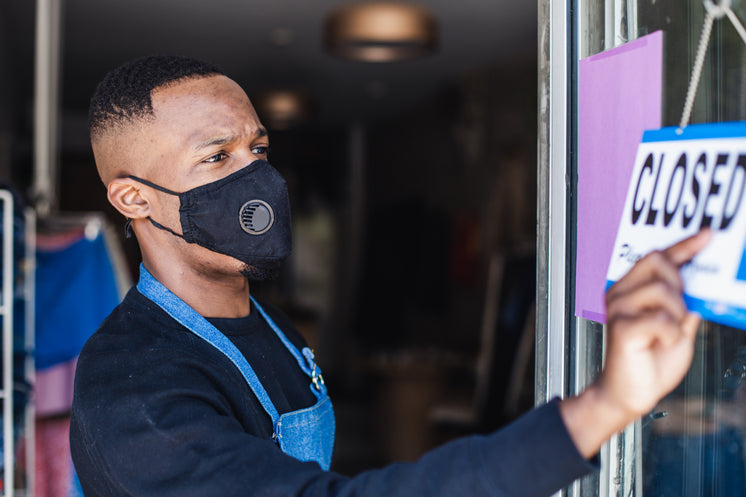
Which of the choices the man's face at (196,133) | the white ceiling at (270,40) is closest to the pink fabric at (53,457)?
the man's face at (196,133)

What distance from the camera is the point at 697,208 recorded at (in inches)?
26.6

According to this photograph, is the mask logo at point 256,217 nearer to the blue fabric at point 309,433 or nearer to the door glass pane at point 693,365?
the blue fabric at point 309,433

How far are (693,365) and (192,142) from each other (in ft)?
2.42

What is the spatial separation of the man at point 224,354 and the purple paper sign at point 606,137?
0.65ft

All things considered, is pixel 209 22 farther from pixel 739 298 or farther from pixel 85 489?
pixel 739 298

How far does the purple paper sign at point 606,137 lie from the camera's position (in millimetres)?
801

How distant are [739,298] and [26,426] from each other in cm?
206

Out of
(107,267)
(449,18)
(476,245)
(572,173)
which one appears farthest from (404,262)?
(572,173)

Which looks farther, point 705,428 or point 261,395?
point 261,395

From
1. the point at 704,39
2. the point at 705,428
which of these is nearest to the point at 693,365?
the point at 705,428

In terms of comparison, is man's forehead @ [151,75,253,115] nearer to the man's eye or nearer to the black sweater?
the man's eye

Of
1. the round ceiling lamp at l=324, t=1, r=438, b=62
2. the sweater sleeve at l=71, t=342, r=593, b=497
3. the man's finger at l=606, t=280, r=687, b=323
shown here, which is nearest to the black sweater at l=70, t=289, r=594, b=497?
the sweater sleeve at l=71, t=342, r=593, b=497

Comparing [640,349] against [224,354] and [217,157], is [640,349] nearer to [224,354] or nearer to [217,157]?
[224,354]

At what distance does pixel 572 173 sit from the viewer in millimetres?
946
